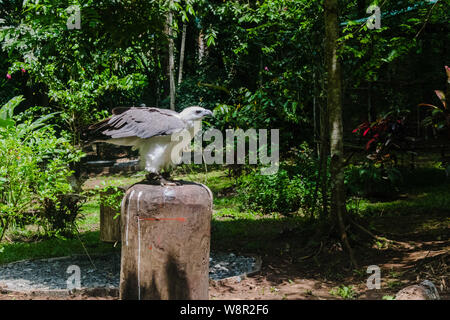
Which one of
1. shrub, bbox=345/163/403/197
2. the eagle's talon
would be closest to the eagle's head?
the eagle's talon

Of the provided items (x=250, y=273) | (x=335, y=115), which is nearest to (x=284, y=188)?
(x=335, y=115)

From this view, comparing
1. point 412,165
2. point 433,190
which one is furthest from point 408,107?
point 433,190

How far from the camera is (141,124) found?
3574mm

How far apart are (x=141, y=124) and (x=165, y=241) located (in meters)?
0.96

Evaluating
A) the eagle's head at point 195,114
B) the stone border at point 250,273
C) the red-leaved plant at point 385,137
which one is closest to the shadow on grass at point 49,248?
the stone border at point 250,273

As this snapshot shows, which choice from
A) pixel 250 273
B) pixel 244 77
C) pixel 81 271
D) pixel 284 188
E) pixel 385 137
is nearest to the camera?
pixel 250 273

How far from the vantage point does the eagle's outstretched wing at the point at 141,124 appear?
3.49m

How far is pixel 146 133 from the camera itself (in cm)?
347

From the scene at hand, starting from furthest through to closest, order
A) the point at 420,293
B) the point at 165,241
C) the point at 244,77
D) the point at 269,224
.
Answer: the point at 244,77
the point at 269,224
the point at 420,293
the point at 165,241

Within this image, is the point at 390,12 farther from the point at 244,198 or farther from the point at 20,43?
the point at 20,43

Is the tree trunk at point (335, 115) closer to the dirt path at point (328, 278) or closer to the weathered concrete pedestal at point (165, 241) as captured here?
the dirt path at point (328, 278)

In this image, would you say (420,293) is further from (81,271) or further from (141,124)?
(81,271)

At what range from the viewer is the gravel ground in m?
4.91

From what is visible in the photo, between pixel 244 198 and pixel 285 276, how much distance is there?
3.47m
